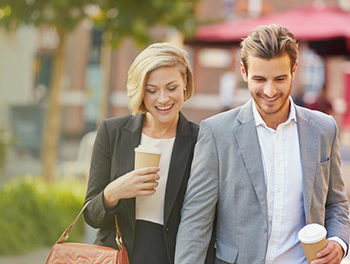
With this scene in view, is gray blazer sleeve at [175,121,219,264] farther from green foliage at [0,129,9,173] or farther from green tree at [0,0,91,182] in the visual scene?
green foliage at [0,129,9,173]

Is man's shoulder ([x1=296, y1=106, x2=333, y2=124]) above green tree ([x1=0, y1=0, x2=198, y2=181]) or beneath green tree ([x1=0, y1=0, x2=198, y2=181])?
beneath

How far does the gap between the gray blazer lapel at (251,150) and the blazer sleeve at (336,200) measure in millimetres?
365

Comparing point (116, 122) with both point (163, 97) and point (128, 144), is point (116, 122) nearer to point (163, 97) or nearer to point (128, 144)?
point (128, 144)

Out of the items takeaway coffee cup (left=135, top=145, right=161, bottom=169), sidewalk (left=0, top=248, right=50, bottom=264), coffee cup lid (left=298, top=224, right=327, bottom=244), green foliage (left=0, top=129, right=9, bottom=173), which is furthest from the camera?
green foliage (left=0, top=129, right=9, bottom=173)

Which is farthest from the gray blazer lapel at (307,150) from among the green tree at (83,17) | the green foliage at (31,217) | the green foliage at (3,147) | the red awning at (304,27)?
the green foliage at (3,147)

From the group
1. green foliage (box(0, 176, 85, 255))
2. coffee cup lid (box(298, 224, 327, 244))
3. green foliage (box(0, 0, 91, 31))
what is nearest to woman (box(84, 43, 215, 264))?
coffee cup lid (box(298, 224, 327, 244))

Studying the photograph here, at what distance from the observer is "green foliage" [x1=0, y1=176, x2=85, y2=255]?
614 centimetres

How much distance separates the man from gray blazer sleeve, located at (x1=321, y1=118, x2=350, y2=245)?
0.01 metres

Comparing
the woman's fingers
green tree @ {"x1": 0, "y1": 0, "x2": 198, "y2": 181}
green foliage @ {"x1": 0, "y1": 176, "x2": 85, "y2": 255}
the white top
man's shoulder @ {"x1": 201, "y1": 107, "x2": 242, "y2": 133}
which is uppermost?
green tree @ {"x1": 0, "y1": 0, "x2": 198, "y2": 181}

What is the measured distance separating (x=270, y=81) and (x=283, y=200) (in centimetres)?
47

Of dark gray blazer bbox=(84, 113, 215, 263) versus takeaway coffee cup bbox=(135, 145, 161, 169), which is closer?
takeaway coffee cup bbox=(135, 145, 161, 169)

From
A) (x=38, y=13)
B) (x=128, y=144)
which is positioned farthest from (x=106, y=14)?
(x=128, y=144)

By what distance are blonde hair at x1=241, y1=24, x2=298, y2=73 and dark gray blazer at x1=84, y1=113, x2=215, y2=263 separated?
1.63 feet

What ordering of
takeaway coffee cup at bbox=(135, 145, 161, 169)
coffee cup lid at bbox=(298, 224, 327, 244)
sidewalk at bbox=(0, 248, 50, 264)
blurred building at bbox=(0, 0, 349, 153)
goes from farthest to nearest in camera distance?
blurred building at bbox=(0, 0, 349, 153) → sidewalk at bbox=(0, 248, 50, 264) → takeaway coffee cup at bbox=(135, 145, 161, 169) → coffee cup lid at bbox=(298, 224, 327, 244)
